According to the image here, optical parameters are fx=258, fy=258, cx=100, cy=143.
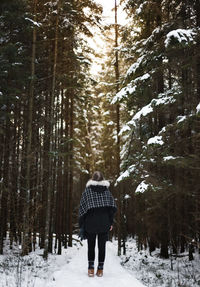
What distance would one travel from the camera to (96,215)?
6051 mm

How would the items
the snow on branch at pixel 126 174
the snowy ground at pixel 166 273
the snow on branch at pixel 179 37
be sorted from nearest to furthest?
1. the snow on branch at pixel 179 37
2. the snowy ground at pixel 166 273
3. the snow on branch at pixel 126 174

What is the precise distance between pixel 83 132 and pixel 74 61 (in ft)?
36.5

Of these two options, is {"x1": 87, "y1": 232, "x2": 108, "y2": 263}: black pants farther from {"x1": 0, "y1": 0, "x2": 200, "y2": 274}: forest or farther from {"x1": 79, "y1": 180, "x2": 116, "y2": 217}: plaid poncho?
{"x1": 0, "y1": 0, "x2": 200, "y2": 274}: forest

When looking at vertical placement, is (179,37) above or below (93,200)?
above

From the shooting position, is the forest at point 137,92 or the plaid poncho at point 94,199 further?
the forest at point 137,92

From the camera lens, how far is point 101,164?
1289 inches

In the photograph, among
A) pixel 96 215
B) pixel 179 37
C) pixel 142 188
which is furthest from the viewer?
pixel 142 188

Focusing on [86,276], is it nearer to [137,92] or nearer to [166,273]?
[166,273]

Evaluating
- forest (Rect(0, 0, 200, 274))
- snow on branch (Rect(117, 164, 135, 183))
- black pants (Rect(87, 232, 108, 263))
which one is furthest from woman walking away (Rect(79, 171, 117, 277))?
snow on branch (Rect(117, 164, 135, 183))

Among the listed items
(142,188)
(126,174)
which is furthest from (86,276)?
(126,174)

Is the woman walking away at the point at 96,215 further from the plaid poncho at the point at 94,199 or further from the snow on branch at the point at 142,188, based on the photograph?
the snow on branch at the point at 142,188

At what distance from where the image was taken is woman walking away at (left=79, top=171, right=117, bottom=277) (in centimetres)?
598

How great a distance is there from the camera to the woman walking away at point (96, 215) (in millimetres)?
5980

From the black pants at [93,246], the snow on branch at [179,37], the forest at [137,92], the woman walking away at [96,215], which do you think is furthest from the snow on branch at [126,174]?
the snow on branch at [179,37]
